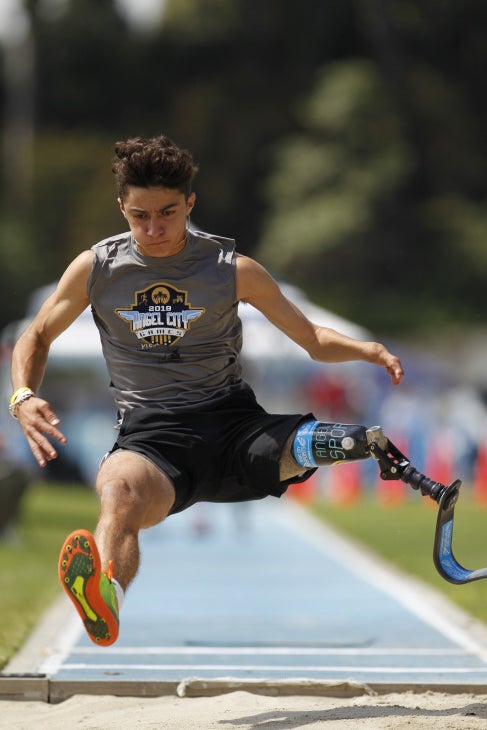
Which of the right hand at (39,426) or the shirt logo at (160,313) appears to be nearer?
the right hand at (39,426)

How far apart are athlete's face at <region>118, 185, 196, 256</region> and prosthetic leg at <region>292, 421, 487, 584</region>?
3.37 ft

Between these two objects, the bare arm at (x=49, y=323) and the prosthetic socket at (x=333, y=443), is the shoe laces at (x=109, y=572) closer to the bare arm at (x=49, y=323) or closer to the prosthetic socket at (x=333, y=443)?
the bare arm at (x=49, y=323)

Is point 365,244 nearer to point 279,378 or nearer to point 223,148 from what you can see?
point 223,148

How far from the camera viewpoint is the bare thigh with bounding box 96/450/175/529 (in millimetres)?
5355

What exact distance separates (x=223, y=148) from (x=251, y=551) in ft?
145

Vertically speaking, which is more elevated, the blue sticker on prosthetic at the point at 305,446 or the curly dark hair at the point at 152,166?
the curly dark hair at the point at 152,166

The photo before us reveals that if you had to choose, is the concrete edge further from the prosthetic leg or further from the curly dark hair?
→ the curly dark hair

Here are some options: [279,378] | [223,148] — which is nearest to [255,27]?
[223,148]

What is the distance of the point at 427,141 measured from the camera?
51.5 metres

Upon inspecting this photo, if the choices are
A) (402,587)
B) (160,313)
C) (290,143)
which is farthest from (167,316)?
(290,143)

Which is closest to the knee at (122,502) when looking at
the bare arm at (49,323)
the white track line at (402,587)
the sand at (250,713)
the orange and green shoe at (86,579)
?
the orange and green shoe at (86,579)

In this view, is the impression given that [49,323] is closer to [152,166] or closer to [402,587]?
[152,166]

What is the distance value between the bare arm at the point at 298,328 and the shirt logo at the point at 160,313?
0.26m

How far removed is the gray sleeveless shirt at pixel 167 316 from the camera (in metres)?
5.77
